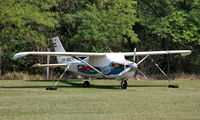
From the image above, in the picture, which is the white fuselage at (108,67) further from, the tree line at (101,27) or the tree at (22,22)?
the tree at (22,22)

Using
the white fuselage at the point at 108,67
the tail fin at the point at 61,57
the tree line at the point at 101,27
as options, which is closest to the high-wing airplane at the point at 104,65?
the white fuselage at the point at 108,67

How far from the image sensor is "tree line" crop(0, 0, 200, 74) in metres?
34.3

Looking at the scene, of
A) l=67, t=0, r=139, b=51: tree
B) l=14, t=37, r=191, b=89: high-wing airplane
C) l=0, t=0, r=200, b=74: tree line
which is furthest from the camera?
l=67, t=0, r=139, b=51: tree

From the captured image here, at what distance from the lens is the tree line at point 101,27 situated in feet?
112

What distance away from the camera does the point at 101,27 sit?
119 feet

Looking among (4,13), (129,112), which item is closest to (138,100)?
(129,112)

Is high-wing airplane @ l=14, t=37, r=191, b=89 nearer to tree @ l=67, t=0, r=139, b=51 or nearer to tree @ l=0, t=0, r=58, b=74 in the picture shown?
tree @ l=0, t=0, r=58, b=74

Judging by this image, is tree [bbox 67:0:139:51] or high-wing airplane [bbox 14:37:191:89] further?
tree [bbox 67:0:139:51]

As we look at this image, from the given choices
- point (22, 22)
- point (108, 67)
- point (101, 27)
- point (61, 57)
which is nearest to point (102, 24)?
point (101, 27)

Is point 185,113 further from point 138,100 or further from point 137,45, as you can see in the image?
point 137,45

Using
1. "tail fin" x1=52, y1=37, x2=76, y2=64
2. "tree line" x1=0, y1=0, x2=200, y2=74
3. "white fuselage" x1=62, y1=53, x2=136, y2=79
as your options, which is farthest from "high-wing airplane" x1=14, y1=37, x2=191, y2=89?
"tree line" x1=0, y1=0, x2=200, y2=74

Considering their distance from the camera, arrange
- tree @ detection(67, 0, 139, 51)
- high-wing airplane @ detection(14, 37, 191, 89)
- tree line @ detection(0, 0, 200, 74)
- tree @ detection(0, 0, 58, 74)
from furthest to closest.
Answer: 1. tree @ detection(67, 0, 139, 51)
2. tree line @ detection(0, 0, 200, 74)
3. tree @ detection(0, 0, 58, 74)
4. high-wing airplane @ detection(14, 37, 191, 89)

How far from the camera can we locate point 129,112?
15.1 meters

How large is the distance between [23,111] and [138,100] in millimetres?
5790
